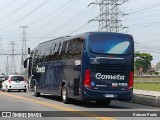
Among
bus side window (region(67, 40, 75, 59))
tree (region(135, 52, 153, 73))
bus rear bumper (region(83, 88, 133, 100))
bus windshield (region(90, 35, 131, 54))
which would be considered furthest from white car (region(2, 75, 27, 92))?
tree (region(135, 52, 153, 73))

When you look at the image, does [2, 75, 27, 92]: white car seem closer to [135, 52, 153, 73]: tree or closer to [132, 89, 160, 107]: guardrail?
[132, 89, 160, 107]: guardrail

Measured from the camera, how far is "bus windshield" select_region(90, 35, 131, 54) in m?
19.8

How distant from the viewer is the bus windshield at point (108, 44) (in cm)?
1977

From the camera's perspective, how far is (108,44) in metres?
19.9

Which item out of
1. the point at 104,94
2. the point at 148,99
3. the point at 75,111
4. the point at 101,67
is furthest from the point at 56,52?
the point at 75,111

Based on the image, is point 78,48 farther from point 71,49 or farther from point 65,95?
point 65,95

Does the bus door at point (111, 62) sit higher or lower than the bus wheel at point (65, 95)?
higher

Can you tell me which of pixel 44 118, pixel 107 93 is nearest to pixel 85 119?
pixel 44 118

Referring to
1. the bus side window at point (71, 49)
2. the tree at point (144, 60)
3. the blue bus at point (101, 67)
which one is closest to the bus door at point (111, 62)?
the blue bus at point (101, 67)

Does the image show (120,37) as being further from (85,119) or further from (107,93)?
(85,119)

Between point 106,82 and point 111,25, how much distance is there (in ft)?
121

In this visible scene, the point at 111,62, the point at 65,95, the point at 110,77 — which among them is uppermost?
the point at 111,62

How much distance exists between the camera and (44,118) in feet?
47.8

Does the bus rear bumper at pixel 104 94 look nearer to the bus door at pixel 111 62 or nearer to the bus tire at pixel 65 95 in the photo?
the bus door at pixel 111 62
